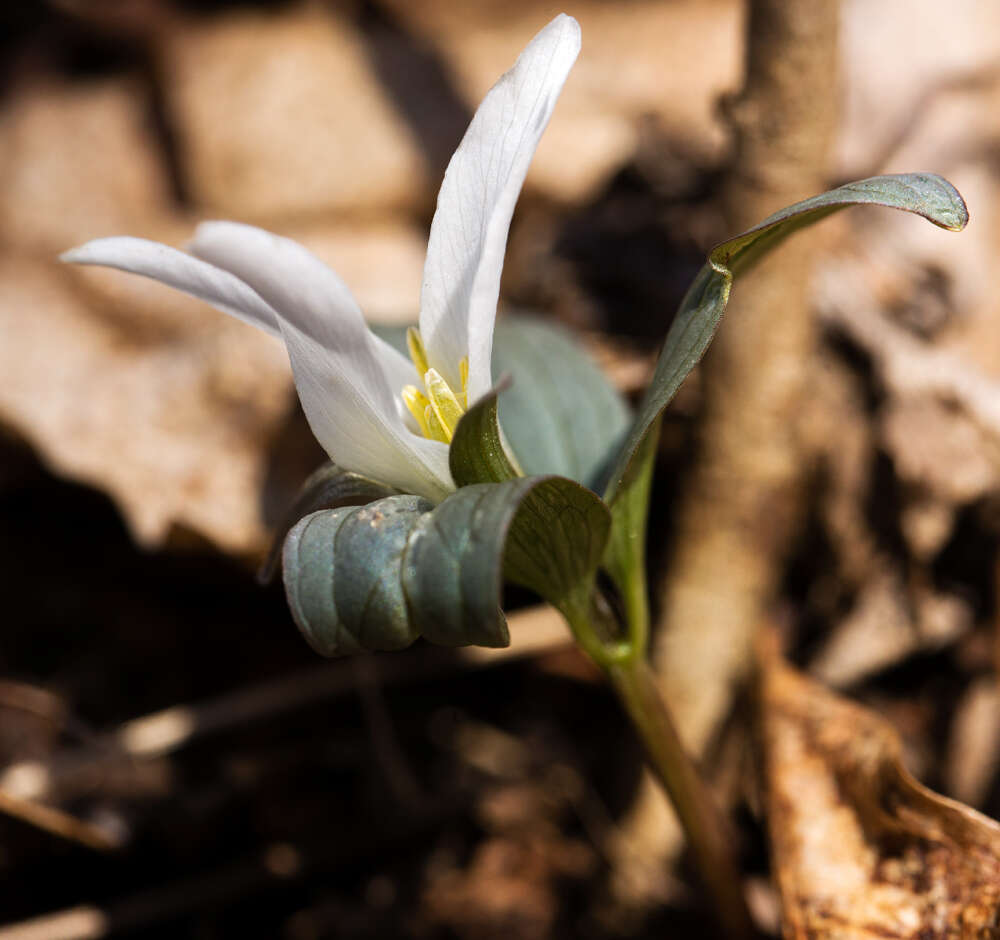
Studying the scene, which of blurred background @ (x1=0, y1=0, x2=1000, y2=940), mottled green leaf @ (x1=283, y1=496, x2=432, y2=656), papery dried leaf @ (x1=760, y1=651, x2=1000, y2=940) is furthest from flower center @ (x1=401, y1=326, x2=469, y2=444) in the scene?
papery dried leaf @ (x1=760, y1=651, x2=1000, y2=940)

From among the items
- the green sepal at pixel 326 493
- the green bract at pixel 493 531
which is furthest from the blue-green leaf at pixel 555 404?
the green sepal at pixel 326 493

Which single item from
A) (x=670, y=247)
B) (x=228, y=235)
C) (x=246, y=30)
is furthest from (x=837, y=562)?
(x=246, y=30)

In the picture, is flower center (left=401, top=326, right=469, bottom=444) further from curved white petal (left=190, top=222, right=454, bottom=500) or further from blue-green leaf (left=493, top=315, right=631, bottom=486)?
blue-green leaf (left=493, top=315, right=631, bottom=486)

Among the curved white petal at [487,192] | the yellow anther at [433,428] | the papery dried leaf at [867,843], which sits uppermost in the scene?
the curved white petal at [487,192]

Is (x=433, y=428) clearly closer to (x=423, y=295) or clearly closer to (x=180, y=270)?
(x=423, y=295)

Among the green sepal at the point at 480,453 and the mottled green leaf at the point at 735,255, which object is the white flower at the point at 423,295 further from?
the mottled green leaf at the point at 735,255

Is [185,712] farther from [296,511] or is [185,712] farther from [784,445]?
[784,445]

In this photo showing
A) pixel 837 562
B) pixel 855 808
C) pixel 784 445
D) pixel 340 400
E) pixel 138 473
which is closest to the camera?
pixel 340 400
